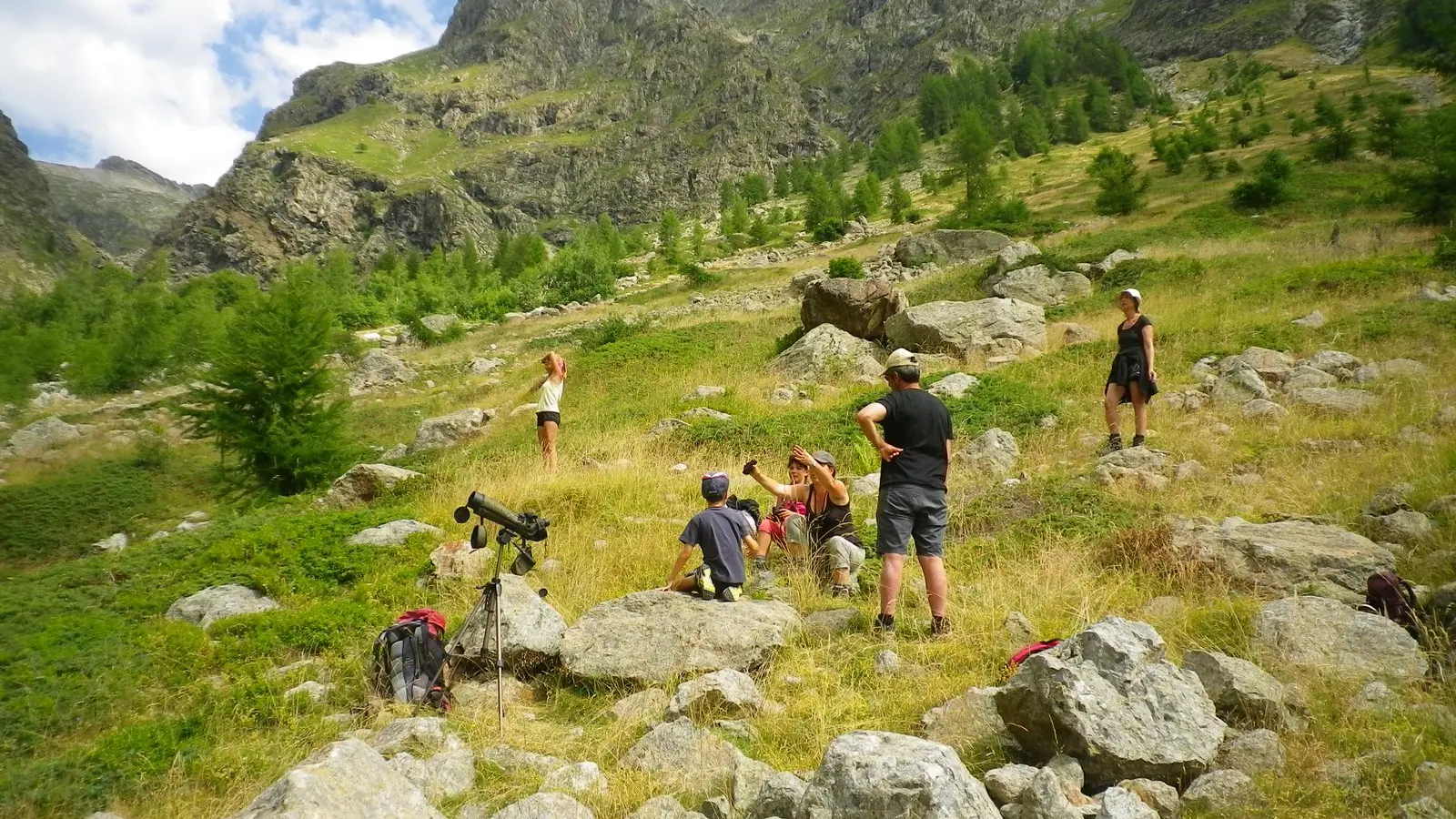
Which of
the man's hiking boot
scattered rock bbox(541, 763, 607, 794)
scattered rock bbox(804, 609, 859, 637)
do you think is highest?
scattered rock bbox(541, 763, 607, 794)

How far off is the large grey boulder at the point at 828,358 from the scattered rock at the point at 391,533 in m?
8.75

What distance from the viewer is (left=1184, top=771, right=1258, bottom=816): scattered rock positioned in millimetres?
2578

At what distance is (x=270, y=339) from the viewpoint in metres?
11.5

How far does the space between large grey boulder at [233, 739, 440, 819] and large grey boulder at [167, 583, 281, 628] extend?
347cm

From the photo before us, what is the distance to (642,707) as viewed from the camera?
4176 mm

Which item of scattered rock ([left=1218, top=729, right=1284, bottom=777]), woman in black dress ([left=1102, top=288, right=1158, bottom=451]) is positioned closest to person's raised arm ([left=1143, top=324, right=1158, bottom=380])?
woman in black dress ([left=1102, top=288, right=1158, bottom=451])

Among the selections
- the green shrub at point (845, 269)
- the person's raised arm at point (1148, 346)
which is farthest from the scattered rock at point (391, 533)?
the green shrub at point (845, 269)

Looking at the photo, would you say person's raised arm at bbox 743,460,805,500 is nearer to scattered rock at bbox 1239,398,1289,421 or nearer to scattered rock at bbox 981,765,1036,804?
scattered rock at bbox 981,765,1036,804

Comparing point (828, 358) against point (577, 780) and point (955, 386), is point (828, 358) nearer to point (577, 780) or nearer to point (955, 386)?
point (955, 386)

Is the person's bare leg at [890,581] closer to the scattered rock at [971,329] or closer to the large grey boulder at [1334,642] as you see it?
the large grey boulder at [1334,642]

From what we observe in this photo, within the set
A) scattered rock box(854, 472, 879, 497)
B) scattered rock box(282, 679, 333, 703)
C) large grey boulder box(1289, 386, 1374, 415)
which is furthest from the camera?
scattered rock box(854, 472, 879, 497)

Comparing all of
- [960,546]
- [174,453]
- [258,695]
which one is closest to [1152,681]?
[960,546]

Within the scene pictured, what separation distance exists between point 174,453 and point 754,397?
49.1 ft

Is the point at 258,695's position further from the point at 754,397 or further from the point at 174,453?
the point at 174,453
